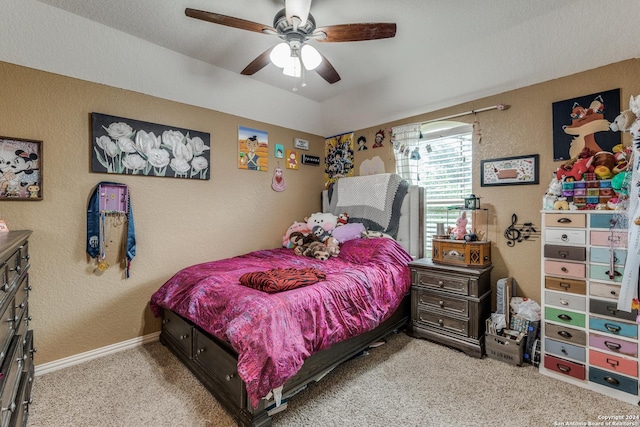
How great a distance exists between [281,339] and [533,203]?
2431 mm

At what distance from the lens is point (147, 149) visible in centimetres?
270

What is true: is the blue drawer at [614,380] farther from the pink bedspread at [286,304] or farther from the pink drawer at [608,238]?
the pink bedspread at [286,304]

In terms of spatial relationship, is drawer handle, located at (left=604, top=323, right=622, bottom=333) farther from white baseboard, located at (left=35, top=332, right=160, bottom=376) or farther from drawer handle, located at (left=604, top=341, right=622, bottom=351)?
white baseboard, located at (left=35, top=332, right=160, bottom=376)

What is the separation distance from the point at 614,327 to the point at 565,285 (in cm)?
34

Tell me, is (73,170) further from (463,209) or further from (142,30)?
(463,209)

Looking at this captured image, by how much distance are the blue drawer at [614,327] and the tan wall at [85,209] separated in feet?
10.4

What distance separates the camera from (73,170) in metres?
2.37

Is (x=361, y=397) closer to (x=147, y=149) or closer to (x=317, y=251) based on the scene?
(x=317, y=251)

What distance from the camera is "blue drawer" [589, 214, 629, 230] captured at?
6.11 ft

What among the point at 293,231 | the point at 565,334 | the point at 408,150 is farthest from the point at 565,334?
the point at 293,231

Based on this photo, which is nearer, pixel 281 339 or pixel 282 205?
pixel 281 339

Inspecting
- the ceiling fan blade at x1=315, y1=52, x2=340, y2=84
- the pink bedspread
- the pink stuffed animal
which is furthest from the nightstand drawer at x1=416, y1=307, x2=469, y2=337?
the ceiling fan blade at x1=315, y1=52, x2=340, y2=84

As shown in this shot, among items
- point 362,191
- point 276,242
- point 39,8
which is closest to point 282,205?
point 276,242

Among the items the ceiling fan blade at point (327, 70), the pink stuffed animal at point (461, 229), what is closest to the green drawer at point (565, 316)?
the pink stuffed animal at point (461, 229)
